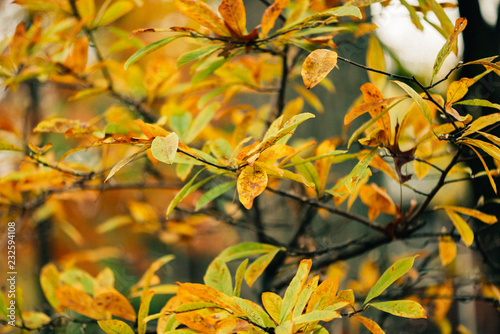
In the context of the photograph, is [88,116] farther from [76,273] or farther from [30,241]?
[76,273]

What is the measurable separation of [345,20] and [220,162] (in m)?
0.54

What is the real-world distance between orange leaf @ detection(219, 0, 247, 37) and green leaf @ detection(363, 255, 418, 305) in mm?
420

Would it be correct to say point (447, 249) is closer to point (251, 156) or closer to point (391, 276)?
point (391, 276)

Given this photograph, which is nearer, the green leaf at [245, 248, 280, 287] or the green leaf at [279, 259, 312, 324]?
the green leaf at [279, 259, 312, 324]

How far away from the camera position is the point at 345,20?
0.83m

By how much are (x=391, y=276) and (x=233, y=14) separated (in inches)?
17.5

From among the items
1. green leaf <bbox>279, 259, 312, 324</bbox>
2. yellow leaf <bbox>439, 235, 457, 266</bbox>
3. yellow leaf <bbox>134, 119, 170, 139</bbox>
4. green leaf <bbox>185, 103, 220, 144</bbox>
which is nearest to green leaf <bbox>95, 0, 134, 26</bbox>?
green leaf <bbox>185, 103, 220, 144</bbox>

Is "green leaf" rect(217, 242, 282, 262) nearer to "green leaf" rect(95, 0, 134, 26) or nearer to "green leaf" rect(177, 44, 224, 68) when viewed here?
"green leaf" rect(177, 44, 224, 68)

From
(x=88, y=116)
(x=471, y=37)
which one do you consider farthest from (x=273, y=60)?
(x=88, y=116)

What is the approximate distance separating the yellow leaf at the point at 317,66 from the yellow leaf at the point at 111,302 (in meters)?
0.50

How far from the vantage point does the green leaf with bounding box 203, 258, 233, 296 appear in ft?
1.84

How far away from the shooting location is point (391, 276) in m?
0.50

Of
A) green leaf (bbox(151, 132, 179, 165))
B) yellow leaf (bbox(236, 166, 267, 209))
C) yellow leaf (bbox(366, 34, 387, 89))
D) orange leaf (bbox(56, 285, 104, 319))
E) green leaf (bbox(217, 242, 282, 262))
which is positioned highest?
yellow leaf (bbox(366, 34, 387, 89))

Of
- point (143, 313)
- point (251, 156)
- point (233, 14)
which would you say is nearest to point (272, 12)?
point (233, 14)
